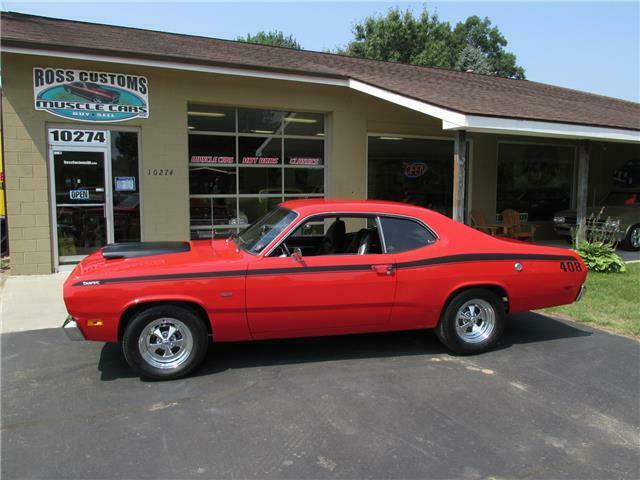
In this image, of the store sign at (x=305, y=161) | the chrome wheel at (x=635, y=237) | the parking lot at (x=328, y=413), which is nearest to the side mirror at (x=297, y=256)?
the parking lot at (x=328, y=413)

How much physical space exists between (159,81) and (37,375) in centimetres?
652

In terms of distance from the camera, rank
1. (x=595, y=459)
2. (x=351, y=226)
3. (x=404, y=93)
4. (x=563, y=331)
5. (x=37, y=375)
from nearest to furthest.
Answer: (x=595, y=459)
(x=37, y=375)
(x=563, y=331)
(x=351, y=226)
(x=404, y=93)

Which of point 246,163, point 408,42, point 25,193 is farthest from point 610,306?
point 408,42

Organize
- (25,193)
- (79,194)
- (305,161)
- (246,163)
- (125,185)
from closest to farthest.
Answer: (25,193) < (79,194) < (125,185) < (246,163) < (305,161)

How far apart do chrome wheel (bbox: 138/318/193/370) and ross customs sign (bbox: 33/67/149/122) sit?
615 cm

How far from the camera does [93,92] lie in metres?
8.96

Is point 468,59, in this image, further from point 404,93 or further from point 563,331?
point 563,331

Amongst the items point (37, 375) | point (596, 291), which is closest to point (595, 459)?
point (37, 375)

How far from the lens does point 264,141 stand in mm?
10922

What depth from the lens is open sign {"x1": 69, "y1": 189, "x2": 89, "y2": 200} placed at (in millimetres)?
9141

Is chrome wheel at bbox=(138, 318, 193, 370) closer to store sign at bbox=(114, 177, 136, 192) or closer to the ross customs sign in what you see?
store sign at bbox=(114, 177, 136, 192)

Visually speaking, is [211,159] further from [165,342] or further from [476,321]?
[476,321]

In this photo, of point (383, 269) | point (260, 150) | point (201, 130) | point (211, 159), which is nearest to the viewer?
point (383, 269)

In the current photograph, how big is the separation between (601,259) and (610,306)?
8.71 ft
